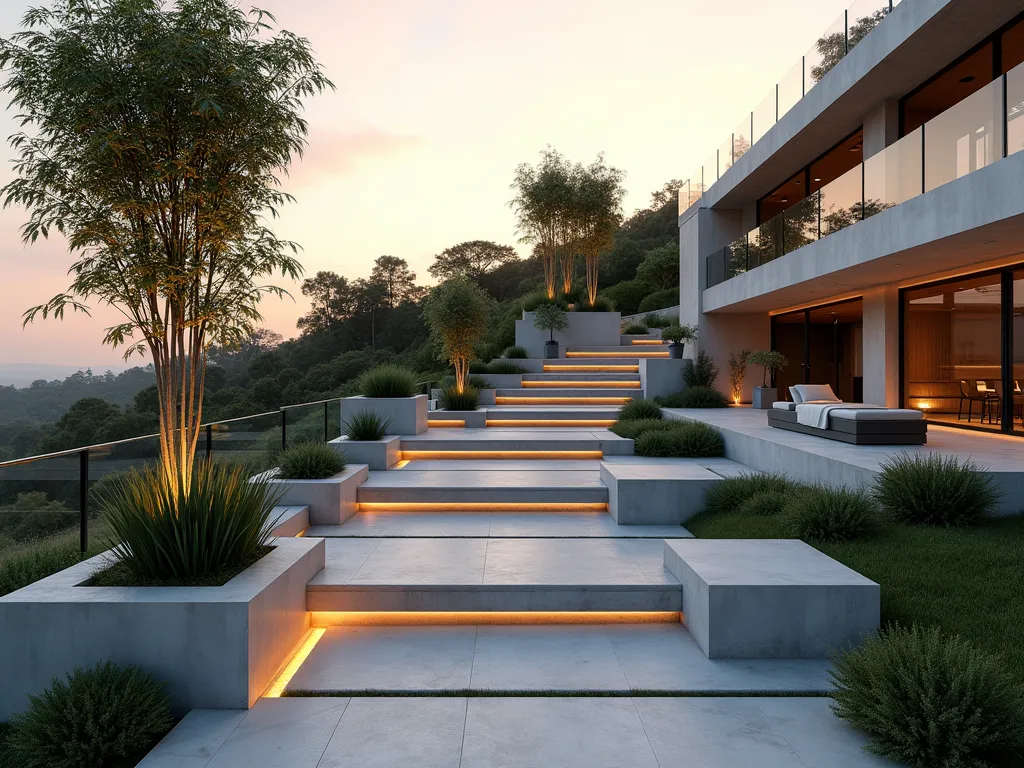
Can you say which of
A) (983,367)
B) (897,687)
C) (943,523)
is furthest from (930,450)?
(897,687)

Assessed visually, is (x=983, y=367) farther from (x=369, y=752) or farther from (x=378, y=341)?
(x=378, y=341)

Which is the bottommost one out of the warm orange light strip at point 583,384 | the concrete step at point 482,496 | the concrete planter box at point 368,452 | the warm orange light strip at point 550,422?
the concrete step at point 482,496

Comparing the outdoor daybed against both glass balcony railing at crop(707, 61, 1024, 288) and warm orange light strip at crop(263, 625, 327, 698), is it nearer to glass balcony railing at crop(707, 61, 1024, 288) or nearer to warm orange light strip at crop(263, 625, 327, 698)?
glass balcony railing at crop(707, 61, 1024, 288)

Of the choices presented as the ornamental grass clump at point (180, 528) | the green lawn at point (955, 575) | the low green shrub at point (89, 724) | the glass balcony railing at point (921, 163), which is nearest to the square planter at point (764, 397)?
the glass balcony railing at point (921, 163)

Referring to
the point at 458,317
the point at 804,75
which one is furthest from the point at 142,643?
the point at 804,75

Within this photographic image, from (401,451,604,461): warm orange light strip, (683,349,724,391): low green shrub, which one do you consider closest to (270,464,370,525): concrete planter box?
(401,451,604,461): warm orange light strip

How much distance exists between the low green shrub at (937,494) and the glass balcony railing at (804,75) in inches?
272

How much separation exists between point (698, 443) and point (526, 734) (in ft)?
24.2

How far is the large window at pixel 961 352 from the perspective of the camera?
30.1 ft

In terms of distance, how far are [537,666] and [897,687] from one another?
1962 mm

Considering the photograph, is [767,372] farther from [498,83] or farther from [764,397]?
[498,83]

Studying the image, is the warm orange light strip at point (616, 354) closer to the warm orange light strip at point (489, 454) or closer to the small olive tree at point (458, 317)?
the small olive tree at point (458, 317)

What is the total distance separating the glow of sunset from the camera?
48.6 feet

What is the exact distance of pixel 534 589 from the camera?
480cm
